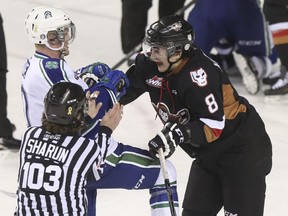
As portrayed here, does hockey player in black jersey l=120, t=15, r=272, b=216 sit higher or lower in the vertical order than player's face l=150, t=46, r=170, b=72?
lower

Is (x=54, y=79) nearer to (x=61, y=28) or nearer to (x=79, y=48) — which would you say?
(x=61, y=28)

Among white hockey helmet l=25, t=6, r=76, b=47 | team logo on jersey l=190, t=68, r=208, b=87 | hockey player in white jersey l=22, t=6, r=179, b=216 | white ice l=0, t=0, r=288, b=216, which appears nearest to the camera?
team logo on jersey l=190, t=68, r=208, b=87

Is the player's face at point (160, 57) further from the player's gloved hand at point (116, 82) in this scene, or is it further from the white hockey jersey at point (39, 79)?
the white hockey jersey at point (39, 79)

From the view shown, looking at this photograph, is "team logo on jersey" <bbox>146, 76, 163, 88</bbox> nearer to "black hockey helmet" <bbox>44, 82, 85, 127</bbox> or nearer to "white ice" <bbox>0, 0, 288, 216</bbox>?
"black hockey helmet" <bbox>44, 82, 85, 127</bbox>

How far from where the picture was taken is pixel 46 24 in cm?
371

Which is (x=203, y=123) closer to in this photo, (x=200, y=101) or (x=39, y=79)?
(x=200, y=101)

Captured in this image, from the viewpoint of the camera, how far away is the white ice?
4.32 meters

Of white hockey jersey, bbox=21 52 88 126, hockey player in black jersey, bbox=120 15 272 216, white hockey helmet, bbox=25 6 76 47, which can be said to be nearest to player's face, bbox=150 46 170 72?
hockey player in black jersey, bbox=120 15 272 216

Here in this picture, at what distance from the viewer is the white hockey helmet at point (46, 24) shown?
3.71 m

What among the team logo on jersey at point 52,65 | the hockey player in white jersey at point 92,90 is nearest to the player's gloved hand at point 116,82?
the hockey player in white jersey at point 92,90

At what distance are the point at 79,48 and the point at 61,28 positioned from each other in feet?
8.72

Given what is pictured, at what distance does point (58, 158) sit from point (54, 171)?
0.14ft

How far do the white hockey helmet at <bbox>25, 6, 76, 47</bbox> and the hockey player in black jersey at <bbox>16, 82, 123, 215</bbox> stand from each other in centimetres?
62

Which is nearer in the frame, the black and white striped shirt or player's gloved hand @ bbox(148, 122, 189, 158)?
the black and white striped shirt
